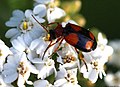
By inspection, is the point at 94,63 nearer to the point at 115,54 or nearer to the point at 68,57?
the point at 68,57

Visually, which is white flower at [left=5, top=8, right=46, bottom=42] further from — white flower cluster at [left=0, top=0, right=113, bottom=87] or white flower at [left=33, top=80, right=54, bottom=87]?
white flower at [left=33, top=80, right=54, bottom=87]

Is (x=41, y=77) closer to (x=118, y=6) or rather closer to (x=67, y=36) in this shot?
(x=67, y=36)

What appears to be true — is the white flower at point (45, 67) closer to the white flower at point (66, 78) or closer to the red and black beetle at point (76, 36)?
the white flower at point (66, 78)

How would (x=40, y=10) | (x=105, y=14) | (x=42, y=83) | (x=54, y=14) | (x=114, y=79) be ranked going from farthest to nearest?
(x=105, y=14), (x=114, y=79), (x=54, y=14), (x=40, y=10), (x=42, y=83)

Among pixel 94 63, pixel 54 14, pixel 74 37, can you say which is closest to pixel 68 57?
pixel 74 37

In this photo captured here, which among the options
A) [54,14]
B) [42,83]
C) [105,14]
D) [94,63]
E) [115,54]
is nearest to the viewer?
[42,83]

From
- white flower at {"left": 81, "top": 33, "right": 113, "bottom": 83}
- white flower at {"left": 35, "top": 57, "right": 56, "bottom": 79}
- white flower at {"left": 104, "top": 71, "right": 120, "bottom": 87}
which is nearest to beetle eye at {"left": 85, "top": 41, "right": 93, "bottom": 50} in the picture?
white flower at {"left": 81, "top": 33, "right": 113, "bottom": 83}
